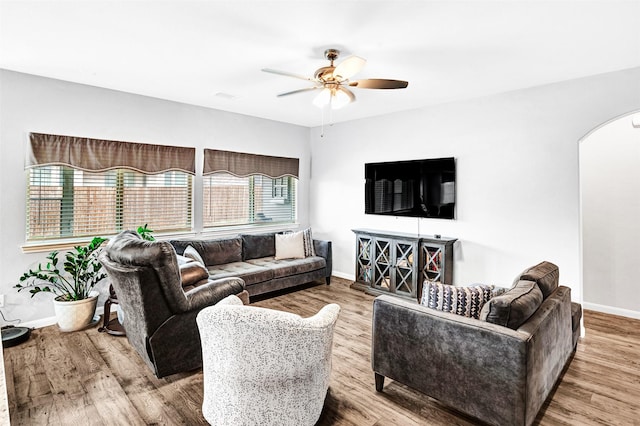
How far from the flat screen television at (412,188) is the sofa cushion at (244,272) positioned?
6.21 feet

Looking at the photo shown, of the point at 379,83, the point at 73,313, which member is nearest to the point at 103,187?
the point at 73,313

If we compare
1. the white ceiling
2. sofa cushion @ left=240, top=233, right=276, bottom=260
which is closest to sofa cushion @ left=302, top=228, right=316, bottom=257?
sofa cushion @ left=240, top=233, right=276, bottom=260

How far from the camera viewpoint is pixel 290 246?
16.8 feet

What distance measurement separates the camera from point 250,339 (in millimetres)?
1708

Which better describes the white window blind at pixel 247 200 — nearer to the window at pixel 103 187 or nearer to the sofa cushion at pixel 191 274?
the window at pixel 103 187

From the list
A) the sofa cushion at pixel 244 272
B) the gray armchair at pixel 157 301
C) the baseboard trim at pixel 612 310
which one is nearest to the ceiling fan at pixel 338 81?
the gray armchair at pixel 157 301

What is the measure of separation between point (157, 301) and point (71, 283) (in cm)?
212

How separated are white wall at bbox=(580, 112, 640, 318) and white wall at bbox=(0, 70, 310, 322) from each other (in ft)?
15.7

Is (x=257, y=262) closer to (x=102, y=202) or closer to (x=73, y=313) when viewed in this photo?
(x=102, y=202)

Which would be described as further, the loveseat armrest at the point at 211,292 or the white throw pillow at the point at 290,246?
the white throw pillow at the point at 290,246

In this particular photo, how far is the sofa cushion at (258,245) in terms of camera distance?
5.00 meters

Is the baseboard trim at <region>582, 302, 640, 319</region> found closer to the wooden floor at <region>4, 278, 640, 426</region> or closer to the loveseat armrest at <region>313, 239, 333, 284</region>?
the wooden floor at <region>4, 278, 640, 426</region>

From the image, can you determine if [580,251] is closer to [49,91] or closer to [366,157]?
[366,157]

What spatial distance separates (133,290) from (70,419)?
83 centimetres
